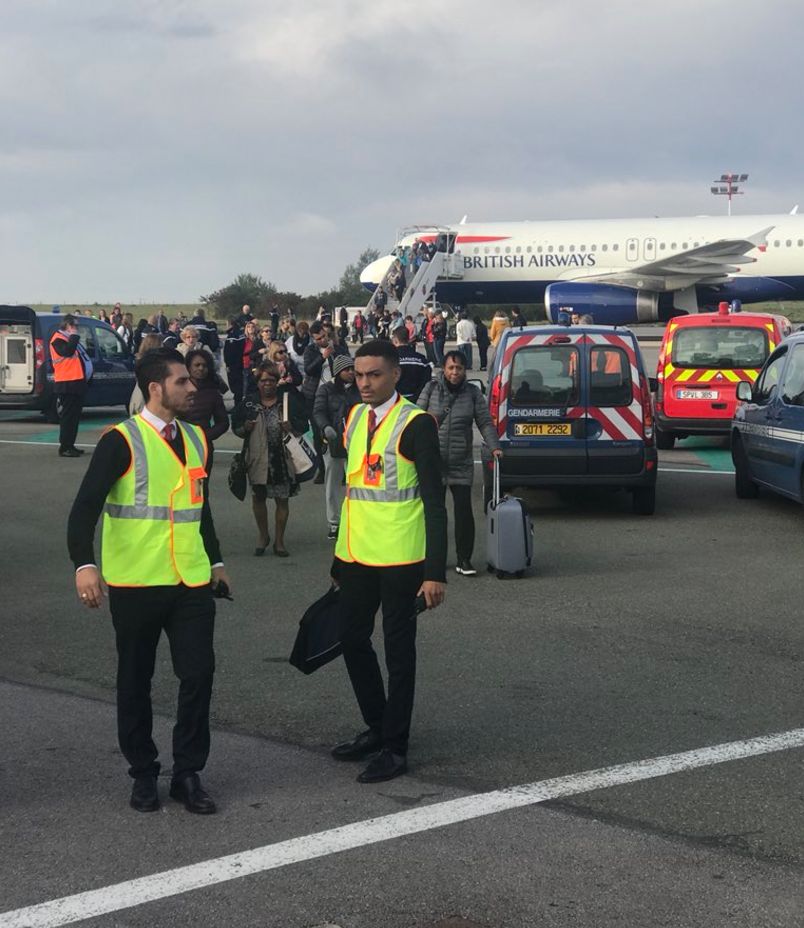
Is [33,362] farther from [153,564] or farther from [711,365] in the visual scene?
[153,564]

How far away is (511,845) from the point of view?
4922 millimetres

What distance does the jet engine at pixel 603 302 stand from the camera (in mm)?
44656

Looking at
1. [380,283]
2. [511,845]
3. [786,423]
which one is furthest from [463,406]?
[380,283]

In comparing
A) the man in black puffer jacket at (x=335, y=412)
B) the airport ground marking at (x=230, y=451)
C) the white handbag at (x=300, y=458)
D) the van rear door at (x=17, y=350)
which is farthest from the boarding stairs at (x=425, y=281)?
the white handbag at (x=300, y=458)

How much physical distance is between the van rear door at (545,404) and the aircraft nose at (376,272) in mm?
36938

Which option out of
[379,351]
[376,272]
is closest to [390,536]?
[379,351]

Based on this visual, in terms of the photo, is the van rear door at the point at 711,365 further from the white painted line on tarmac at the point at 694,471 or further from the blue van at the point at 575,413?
the blue van at the point at 575,413

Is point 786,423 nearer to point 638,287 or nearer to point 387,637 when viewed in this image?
point 387,637

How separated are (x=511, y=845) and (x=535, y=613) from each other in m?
4.25

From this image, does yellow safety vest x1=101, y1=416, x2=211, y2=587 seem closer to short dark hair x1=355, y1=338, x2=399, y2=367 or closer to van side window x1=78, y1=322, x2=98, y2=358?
short dark hair x1=355, y1=338, x2=399, y2=367

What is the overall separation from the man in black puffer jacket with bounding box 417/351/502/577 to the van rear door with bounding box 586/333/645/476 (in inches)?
96.3

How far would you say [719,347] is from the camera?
18.5 meters

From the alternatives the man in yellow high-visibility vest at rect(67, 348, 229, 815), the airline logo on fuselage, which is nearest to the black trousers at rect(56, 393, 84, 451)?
→ the man in yellow high-visibility vest at rect(67, 348, 229, 815)

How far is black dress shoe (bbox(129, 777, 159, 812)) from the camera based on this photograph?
5.37 metres
